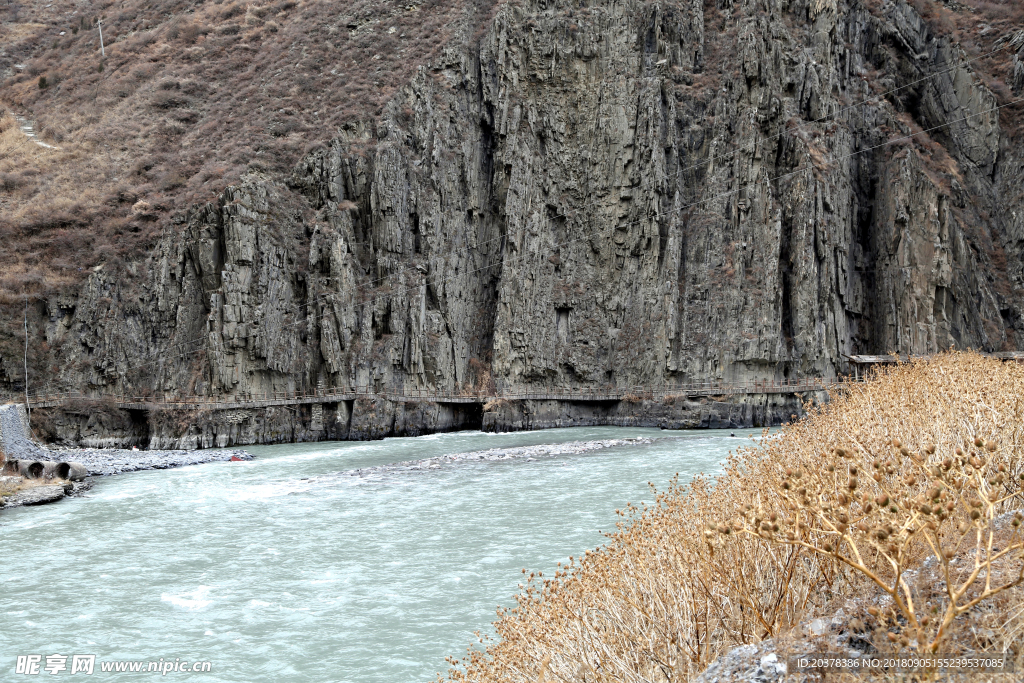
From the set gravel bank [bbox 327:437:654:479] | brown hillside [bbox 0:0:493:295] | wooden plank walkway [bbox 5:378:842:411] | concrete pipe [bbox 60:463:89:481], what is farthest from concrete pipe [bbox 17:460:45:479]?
brown hillside [bbox 0:0:493:295]

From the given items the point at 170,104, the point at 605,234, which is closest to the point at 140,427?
the point at 170,104

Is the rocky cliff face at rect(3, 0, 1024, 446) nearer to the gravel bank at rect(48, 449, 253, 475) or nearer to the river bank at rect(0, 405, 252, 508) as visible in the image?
the gravel bank at rect(48, 449, 253, 475)

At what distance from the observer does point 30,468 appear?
98.5 feet

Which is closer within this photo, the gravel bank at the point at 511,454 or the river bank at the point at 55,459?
the river bank at the point at 55,459

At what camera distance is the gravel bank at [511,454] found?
32.2m

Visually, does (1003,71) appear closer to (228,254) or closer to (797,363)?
(797,363)

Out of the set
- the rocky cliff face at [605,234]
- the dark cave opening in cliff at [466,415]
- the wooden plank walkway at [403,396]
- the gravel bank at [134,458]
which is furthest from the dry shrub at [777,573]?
the dark cave opening in cliff at [466,415]

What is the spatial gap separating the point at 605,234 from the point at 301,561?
52.0 meters

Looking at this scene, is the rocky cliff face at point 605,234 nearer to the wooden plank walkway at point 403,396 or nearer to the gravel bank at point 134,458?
the wooden plank walkway at point 403,396

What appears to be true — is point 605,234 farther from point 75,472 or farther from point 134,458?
point 75,472

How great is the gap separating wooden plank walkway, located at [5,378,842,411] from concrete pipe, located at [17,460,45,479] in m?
17.6

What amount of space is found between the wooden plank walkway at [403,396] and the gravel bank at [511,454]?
14787 mm

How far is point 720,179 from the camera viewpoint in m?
62.5

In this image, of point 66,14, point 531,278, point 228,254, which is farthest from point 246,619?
point 66,14
